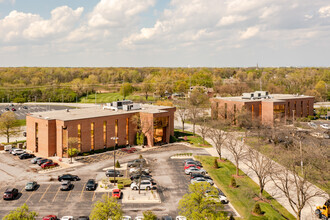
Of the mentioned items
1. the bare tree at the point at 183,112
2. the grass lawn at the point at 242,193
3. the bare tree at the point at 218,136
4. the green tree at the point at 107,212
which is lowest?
the grass lawn at the point at 242,193

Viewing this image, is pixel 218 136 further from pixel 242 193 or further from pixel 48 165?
pixel 48 165

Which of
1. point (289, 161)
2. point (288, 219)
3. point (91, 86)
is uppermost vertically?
point (91, 86)

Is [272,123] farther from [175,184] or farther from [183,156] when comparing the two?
[175,184]

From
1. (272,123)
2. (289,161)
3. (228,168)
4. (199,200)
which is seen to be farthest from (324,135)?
(199,200)

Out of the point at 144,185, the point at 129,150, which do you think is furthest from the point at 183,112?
the point at 144,185

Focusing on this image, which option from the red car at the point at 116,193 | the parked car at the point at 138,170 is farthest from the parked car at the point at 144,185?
the parked car at the point at 138,170

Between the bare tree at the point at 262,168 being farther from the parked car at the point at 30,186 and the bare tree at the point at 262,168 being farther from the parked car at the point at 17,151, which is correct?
the parked car at the point at 17,151

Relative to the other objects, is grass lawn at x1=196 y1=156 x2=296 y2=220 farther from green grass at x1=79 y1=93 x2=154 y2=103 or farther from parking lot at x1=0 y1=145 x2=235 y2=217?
green grass at x1=79 y1=93 x2=154 y2=103
